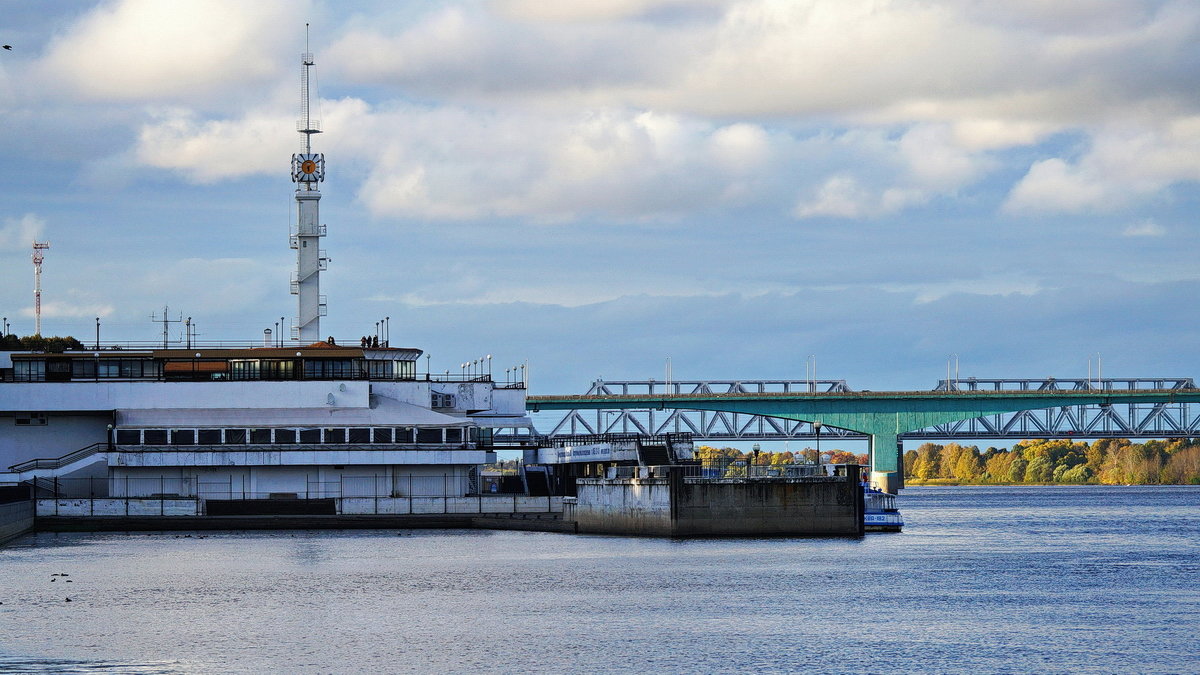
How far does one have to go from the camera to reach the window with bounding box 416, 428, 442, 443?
102938 millimetres

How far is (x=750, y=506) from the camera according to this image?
8506 centimetres

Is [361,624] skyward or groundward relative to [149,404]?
groundward

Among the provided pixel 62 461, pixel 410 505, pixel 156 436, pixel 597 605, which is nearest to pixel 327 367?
pixel 156 436

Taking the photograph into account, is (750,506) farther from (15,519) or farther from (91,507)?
(91,507)

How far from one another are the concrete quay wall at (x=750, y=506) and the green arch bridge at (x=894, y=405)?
8811 centimetres

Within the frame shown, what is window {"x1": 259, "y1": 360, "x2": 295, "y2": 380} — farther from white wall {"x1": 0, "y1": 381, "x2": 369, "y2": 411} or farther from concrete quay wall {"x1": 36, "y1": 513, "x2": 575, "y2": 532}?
concrete quay wall {"x1": 36, "y1": 513, "x2": 575, "y2": 532}

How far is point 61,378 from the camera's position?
10762 centimetres

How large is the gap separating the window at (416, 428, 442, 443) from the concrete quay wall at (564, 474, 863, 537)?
61.8ft

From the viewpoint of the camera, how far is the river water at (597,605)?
46094mm

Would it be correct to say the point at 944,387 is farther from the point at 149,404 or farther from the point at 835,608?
the point at 835,608

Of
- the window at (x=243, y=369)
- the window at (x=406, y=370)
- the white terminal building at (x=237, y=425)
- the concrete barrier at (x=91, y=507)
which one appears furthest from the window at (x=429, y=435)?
the concrete barrier at (x=91, y=507)

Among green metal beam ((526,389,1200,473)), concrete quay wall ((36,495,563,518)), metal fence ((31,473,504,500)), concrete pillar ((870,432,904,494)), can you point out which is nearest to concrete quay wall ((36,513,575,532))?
concrete quay wall ((36,495,563,518))

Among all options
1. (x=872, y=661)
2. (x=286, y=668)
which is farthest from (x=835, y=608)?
(x=286, y=668)

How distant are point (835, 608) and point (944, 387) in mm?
125057
